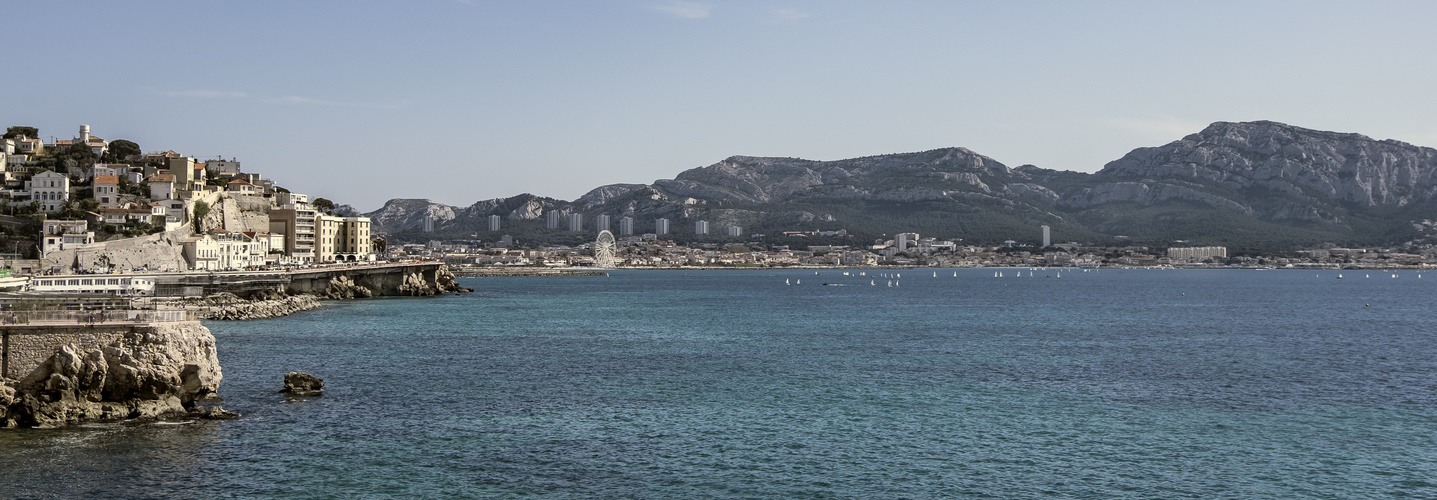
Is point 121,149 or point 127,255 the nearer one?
point 127,255

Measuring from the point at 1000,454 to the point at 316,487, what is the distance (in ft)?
45.2

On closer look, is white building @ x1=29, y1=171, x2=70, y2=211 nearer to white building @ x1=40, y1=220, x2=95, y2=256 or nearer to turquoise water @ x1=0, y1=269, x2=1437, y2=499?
white building @ x1=40, y1=220, x2=95, y2=256

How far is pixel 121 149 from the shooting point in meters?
120

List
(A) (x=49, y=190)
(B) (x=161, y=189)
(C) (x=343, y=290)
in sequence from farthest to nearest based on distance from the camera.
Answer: (B) (x=161, y=189), (A) (x=49, y=190), (C) (x=343, y=290)

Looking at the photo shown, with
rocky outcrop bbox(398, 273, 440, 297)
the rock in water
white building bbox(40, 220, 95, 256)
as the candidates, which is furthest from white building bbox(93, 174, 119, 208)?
the rock in water

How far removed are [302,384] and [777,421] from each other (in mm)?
13329

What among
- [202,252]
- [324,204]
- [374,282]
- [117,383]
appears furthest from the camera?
[324,204]

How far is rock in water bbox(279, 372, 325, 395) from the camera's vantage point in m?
30.0

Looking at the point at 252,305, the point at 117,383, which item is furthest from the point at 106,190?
the point at 117,383

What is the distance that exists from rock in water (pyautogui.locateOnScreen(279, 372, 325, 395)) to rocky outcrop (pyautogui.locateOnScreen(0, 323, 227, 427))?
10.8 feet

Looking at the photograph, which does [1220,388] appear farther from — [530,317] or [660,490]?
[530,317]

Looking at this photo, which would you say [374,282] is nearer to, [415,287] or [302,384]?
[415,287]

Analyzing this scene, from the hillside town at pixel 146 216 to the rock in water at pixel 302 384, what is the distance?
48.7 m

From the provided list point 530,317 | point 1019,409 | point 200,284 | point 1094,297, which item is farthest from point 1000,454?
point 1094,297
